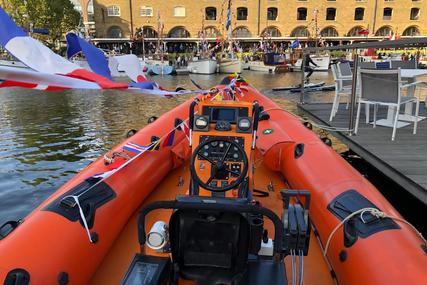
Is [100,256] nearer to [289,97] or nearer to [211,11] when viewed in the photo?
[289,97]

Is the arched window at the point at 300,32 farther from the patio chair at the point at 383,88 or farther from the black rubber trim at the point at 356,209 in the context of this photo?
the black rubber trim at the point at 356,209

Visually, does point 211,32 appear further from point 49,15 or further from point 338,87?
point 338,87

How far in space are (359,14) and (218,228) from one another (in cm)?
4744

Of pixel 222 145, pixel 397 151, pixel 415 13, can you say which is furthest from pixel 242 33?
pixel 222 145

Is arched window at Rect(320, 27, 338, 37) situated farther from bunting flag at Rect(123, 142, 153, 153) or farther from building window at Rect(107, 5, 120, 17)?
bunting flag at Rect(123, 142, 153, 153)

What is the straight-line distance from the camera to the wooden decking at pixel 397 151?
3639mm

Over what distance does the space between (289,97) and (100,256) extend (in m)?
12.1

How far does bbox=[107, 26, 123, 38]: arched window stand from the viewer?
138 feet

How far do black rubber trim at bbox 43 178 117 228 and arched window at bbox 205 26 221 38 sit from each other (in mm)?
41757

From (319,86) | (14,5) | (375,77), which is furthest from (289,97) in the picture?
(14,5)

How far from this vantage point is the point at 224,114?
12.2 feet

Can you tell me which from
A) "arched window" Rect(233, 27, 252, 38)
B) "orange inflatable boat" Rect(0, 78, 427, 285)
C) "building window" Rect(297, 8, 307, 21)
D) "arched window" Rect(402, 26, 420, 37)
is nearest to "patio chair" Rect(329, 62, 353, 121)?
"orange inflatable boat" Rect(0, 78, 427, 285)

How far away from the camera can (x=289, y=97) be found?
1408cm

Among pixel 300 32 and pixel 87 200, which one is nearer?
pixel 87 200
